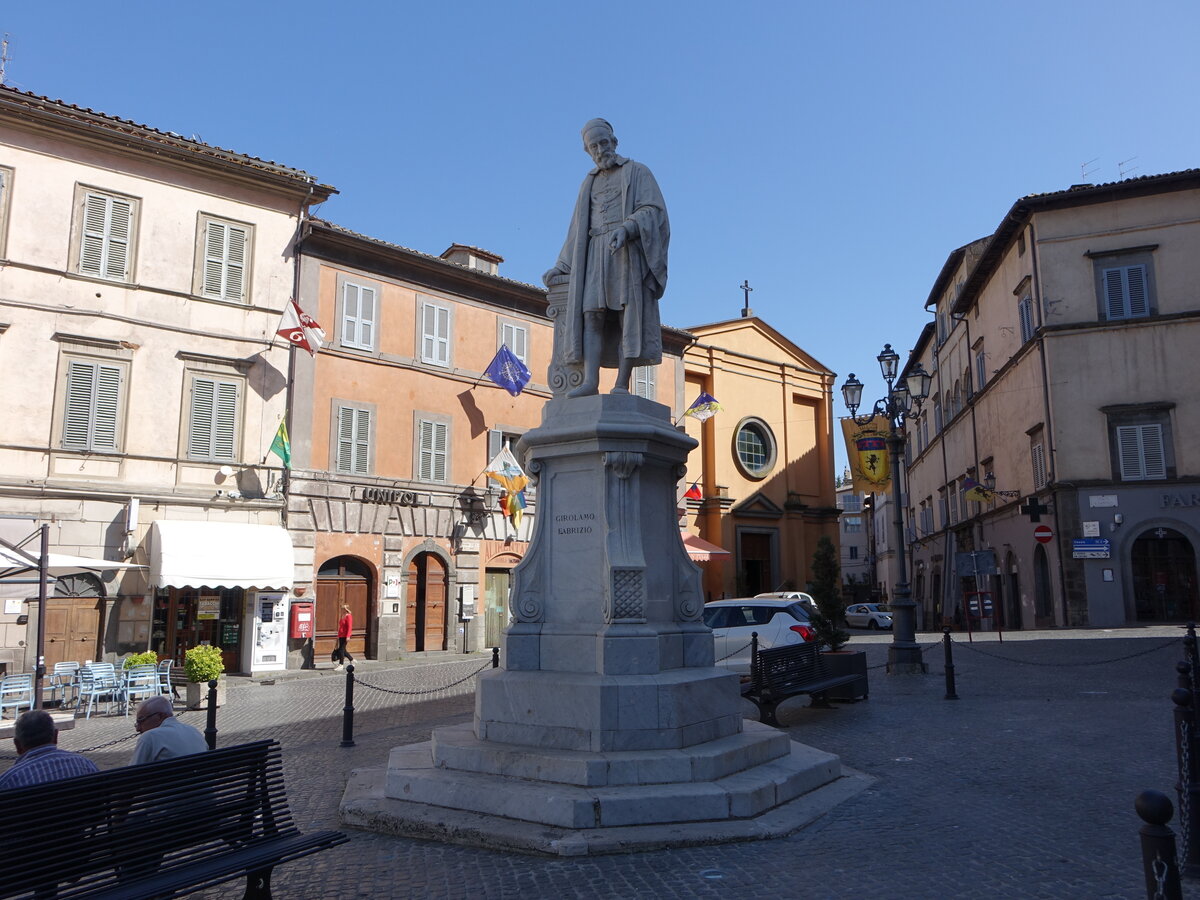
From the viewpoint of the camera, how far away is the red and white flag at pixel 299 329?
68.6 ft

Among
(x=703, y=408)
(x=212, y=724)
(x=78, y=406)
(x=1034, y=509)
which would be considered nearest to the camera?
(x=212, y=724)

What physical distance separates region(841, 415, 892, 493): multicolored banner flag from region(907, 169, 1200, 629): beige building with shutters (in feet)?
25.0

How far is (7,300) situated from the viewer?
1828 centimetres

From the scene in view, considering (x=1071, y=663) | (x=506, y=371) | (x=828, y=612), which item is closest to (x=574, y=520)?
(x=828, y=612)

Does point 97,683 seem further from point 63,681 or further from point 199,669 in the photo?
point 199,669

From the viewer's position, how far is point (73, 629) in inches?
711

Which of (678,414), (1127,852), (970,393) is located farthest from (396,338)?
(970,393)

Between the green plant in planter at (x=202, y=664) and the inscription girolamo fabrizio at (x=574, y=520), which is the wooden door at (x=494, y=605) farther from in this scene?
the inscription girolamo fabrizio at (x=574, y=520)

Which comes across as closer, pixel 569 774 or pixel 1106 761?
pixel 569 774

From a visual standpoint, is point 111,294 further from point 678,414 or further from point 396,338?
point 678,414

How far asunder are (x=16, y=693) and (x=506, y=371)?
14.4 metres

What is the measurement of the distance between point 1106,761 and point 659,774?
4605 mm

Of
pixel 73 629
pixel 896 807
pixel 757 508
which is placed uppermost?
pixel 757 508

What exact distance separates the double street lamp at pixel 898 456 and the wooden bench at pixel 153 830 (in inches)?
479
